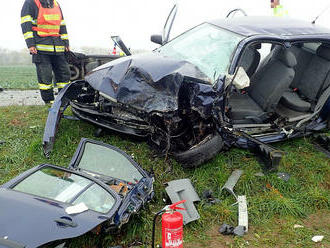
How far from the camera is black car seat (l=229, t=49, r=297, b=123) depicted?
412 cm

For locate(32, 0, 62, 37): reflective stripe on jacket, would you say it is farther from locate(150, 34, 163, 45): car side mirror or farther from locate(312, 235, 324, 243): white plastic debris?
locate(312, 235, 324, 243): white plastic debris

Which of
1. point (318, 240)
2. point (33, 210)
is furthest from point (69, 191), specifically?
point (318, 240)

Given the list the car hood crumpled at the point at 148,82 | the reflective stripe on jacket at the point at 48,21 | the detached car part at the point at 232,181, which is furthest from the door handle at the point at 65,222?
the reflective stripe on jacket at the point at 48,21

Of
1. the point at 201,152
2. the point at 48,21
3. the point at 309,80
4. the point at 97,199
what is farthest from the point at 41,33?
the point at 309,80

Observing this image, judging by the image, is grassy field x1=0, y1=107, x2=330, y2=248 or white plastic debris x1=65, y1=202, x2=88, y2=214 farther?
grassy field x1=0, y1=107, x2=330, y2=248

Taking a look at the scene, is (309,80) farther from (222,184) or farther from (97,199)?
(97,199)

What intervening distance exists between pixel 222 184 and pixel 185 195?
1.58 ft

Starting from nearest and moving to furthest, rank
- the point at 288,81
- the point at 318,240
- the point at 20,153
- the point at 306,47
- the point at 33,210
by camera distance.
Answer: the point at 33,210, the point at 318,240, the point at 20,153, the point at 288,81, the point at 306,47

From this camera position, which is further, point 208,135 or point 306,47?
point 306,47

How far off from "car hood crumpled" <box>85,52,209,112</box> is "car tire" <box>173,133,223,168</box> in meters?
0.49

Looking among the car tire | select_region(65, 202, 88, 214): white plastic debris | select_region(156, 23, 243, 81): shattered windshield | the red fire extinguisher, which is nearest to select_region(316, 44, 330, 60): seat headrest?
select_region(156, 23, 243, 81): shattered windshield

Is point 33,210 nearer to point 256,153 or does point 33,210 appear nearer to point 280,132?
point 256,153

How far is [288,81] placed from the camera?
4094 mm

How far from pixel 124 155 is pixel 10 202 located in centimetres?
127
